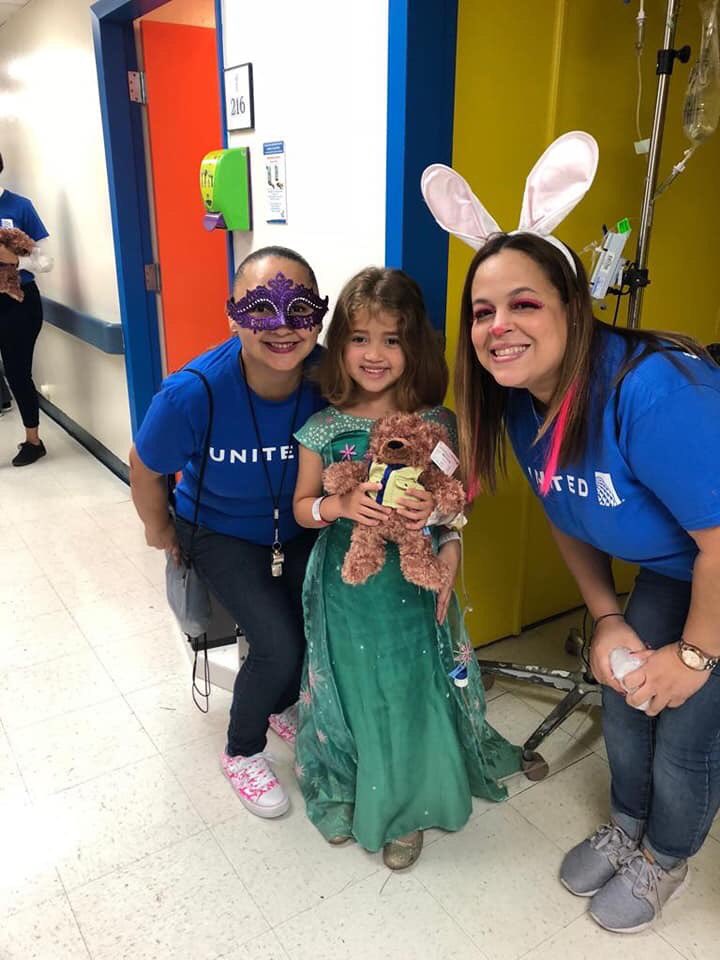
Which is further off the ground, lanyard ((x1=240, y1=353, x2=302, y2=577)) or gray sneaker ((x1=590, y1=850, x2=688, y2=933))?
lanyard ((x1=240, y1=353, x2=302, y2=577))

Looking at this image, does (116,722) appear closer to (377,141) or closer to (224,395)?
(224,395)

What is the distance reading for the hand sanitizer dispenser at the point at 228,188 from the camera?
2.25 metres

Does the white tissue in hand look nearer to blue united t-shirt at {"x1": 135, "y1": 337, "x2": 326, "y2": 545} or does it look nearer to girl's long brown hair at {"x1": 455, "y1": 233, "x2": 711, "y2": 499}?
girl's long brown hair at {"x1": 455, "y1": 233, "x2": 711, "y2": 499}

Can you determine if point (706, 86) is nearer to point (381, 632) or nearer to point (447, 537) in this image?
point (447, 537)

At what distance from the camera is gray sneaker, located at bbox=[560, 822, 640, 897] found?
1576 mm

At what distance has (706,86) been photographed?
1880 millimetres

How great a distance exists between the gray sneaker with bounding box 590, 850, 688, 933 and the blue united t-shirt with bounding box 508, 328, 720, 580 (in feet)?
2.02

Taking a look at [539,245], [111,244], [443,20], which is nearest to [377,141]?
[443,20]

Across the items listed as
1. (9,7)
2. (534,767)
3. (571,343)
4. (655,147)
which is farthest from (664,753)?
(9,7)

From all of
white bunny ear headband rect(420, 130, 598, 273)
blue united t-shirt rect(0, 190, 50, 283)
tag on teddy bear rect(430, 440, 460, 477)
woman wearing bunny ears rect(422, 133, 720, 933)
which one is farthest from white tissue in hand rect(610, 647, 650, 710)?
blue united t-shirt rect(0, 190, 50, 283)

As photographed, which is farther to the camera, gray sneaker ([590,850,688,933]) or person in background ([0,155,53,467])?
person in background ([0,155,53,467])

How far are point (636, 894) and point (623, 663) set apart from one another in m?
0.48

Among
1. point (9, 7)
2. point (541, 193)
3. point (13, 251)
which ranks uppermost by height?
point (9, 7)

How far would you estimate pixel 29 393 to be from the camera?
4211mm
